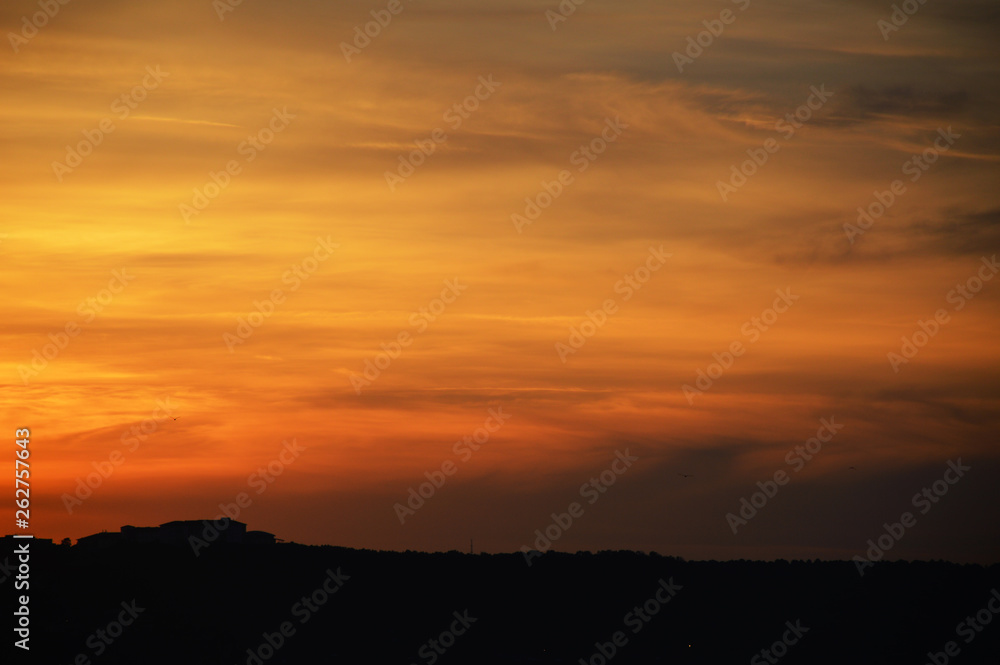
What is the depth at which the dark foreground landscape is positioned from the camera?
70.2 meters

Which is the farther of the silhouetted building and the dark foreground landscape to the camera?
the silhouetted building

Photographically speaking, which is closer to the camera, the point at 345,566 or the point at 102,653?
the point at 102,653

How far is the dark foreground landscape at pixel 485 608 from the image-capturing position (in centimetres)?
7019

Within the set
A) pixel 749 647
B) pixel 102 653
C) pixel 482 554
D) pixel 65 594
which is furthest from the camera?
pixel 482 554

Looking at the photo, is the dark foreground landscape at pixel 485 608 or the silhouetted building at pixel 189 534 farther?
the silhouetted building at pixel 189 534

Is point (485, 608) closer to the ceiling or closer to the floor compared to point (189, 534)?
closer to the floor

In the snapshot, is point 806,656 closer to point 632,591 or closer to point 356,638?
point 632,591

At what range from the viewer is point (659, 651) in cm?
7088

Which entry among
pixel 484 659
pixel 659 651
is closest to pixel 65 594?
pixel 484 659

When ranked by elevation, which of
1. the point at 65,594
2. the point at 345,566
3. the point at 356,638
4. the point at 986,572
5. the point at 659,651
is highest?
the point at 65,594

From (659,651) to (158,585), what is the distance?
37359 mm

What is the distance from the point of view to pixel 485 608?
276 feet

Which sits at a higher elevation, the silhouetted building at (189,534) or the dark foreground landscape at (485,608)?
the silhouetted building at (189,534)

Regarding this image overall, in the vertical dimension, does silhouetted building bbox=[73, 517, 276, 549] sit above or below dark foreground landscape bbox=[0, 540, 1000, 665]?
above
